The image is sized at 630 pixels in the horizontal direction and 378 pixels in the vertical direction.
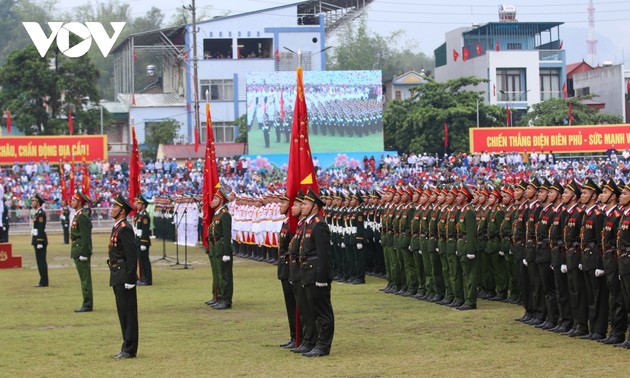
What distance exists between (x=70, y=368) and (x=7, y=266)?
17529 millimetres

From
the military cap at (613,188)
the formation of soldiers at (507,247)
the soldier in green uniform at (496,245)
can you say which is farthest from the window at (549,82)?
the military cap at (613,188)

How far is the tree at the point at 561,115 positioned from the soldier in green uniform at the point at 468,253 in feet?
156

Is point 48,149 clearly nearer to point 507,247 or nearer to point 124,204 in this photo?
point 507,247

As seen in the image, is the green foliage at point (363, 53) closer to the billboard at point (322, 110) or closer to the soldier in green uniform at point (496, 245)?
the billboard at point (322, 110)

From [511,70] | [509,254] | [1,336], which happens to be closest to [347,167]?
[511,70]

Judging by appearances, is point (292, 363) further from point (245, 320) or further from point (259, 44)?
point (259, 44)

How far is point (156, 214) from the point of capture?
1650 inches

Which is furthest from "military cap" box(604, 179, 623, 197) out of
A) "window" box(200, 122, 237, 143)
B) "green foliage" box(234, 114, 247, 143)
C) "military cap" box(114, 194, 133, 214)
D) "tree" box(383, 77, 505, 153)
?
"window" box(200, 122, 237, 143)

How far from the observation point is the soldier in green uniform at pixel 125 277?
12.0 meters

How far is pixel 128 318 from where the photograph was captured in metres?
12.0

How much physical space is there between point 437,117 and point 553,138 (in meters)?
8.55

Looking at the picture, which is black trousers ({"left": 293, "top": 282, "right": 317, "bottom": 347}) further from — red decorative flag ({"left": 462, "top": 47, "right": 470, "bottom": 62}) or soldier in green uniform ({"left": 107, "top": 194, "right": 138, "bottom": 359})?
red decorative flag ({"left": 462, "top": 47, "right": 470, "bottom": 62})

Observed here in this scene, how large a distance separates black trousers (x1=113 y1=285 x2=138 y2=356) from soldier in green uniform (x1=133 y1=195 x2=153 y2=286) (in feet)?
31.0

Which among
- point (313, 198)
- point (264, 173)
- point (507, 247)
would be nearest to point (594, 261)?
point (313, 198)
